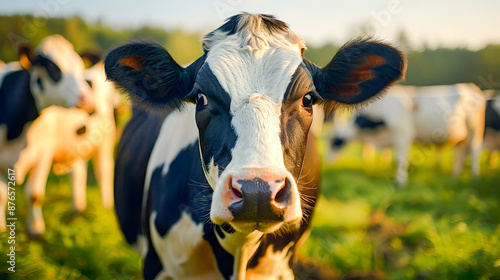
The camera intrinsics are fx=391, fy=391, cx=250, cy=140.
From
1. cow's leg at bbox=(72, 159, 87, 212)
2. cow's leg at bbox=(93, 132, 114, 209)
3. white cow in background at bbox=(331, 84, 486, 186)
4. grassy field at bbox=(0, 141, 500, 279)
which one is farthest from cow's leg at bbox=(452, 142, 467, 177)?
cow's leg at bbox=(72, 159, 87, 212)

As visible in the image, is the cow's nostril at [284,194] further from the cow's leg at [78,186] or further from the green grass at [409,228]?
the cow's leg at [78,186]

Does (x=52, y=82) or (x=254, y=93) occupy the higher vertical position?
(x=254, y=93)

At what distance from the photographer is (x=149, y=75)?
2.11m

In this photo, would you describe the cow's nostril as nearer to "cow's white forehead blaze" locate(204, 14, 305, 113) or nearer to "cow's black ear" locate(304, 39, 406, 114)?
"cow's white forehead blaze" locate(204, 14, 305, 113)

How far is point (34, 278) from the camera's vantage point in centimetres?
328

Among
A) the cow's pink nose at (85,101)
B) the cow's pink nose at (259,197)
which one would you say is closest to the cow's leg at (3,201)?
the cow's pink nose at (85,101)

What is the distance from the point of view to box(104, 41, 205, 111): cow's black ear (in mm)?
2045

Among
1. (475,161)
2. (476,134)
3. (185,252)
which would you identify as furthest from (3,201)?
(476,134)

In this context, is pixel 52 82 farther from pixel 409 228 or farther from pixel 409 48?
pixel 409 48

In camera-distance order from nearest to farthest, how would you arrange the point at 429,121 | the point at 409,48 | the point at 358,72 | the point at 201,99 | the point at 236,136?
the point at 236,136
the point at 201,99
the point at 358,72
the point at 429,121
the point at 409,48

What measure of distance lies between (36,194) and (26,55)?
172 cm

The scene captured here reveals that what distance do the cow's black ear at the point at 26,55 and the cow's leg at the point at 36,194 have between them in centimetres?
116

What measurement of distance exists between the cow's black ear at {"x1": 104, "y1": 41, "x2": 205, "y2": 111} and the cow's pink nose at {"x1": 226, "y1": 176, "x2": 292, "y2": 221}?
2.70 feet

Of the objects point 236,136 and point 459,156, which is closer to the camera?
point 236,136
